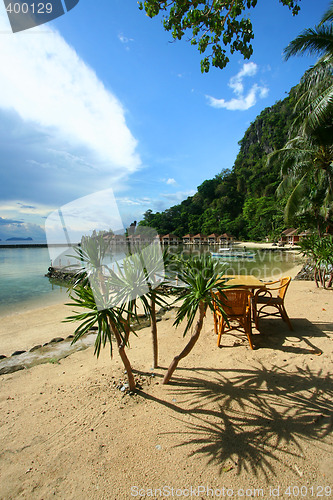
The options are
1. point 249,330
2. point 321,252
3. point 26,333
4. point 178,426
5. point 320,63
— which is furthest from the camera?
point 320,63

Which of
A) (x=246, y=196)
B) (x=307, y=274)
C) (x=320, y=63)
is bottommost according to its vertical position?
(x=307, y=274)

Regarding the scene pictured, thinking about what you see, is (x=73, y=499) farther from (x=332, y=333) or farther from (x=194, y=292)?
(x=332, y=333)

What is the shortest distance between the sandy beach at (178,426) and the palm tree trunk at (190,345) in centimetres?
15

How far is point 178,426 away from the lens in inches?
75.9

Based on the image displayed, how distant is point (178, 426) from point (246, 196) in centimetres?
7346

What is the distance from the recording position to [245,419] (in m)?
1.94

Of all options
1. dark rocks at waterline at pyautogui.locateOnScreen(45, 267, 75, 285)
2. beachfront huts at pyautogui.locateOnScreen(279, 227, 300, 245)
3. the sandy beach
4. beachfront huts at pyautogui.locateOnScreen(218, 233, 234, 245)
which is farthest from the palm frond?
beachfront huts at pyautogui.locateOnScreen(218, 233, 234, 245)

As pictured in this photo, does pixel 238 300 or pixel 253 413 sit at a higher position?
pixel 238 300

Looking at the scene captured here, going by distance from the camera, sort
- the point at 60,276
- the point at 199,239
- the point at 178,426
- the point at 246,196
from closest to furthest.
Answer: the point at 178,426
the point at 60,276
the point at 199,239
the point at 246,196

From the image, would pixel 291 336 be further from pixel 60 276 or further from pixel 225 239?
pixel 225 239

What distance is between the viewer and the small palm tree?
6.90 ft

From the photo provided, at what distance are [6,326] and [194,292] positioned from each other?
7619 millimetres

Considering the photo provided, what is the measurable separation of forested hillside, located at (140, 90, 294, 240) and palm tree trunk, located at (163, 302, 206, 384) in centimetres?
4338

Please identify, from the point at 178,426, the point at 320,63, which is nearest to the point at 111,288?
the point at 178,426
